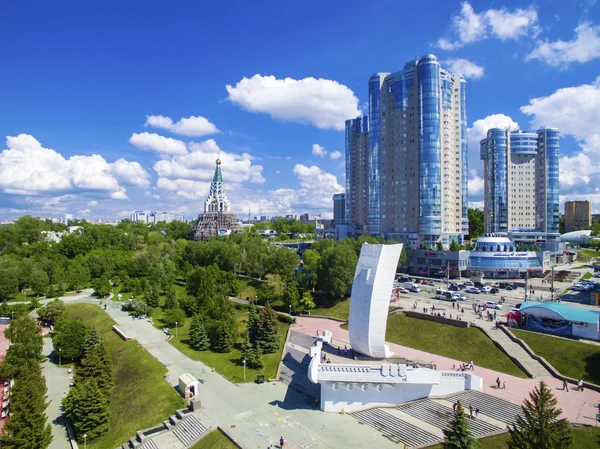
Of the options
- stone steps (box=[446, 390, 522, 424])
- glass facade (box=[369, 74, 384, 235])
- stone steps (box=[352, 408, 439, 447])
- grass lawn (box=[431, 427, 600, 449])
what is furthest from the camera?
glass facade (box=[369, 74, 384, 235])

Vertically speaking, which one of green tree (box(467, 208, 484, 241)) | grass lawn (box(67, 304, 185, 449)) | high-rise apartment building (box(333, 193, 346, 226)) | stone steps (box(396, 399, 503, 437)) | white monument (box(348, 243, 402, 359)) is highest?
high-rise apartment building (box(333, 193, 346, 226))

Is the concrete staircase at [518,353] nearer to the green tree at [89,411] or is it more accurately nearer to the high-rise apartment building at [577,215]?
the green tree at [89,411]

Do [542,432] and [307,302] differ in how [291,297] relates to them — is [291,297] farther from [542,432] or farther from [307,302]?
[542,432]

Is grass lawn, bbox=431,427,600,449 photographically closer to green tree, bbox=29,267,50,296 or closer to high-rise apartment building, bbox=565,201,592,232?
green tree, bbox=29,267,50,296

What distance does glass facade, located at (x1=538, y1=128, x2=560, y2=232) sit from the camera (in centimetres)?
7806

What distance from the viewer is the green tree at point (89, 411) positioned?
22.4m

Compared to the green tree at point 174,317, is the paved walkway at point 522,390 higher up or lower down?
lower down

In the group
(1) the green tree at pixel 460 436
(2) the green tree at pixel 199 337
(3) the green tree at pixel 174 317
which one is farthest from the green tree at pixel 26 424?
(1) the green tree at pixel 460 436

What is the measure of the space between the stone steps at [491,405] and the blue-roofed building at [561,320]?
38.3ft

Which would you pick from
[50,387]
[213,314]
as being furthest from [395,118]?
[50,387]

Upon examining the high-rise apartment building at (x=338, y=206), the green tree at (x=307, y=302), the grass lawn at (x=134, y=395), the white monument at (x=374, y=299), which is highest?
the high-rise apartment building at (x=338, y=206)

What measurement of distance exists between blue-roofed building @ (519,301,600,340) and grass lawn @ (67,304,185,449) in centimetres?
2766

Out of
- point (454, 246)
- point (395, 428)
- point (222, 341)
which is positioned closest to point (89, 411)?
point (222, 341)

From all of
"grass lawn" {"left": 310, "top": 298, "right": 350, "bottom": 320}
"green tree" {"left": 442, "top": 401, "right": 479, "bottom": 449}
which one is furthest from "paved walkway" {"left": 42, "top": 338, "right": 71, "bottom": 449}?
"grass lawn" {"left": 310, "top": 298, "right": 350, "bottom": 320}
